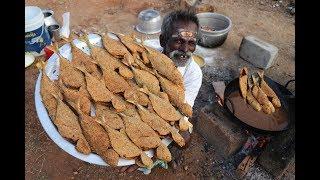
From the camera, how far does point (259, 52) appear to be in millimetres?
5801

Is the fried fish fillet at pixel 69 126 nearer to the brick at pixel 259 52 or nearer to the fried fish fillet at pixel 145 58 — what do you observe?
the fried fish fillet at pixel 145 58

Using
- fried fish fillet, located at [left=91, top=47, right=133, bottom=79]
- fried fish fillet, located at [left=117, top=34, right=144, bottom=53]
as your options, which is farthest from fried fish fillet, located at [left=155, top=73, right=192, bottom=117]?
fried fish fillet, located at [left=117, top=34, right=144, bottom=53]

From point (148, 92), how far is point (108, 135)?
0.68 meters

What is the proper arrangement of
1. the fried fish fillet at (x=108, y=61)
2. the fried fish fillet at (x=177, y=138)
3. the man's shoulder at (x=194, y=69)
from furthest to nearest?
the man's shoulder at (x=194, y=69), the fried fish fillet at (x=108, y=61), the fried fish fillet at (x=177, y=138)

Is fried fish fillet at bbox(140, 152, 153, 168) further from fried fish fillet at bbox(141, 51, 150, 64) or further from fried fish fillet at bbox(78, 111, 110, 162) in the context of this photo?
fried fish fillet at bbox(141, 51, 150, 64)

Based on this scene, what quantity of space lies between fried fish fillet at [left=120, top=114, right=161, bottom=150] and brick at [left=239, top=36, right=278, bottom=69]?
3478 millimetres

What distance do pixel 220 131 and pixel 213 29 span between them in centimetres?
291

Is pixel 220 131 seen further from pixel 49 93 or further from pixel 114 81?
pixel 49 93

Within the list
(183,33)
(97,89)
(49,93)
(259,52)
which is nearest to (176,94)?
(183,33)

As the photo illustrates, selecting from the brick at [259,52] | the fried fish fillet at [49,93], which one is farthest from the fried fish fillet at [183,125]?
the brick at [259,52]

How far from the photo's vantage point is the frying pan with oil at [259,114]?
3.81 meters

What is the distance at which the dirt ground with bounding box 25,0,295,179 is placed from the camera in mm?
4211

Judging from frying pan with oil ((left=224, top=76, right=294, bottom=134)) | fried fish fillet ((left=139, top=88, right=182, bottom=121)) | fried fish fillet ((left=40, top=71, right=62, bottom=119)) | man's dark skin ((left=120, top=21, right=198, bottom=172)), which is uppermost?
man's dark skin ((left=120, top=21, right=198, bottom=172))

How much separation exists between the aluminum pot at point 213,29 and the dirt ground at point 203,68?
13.5 inches
